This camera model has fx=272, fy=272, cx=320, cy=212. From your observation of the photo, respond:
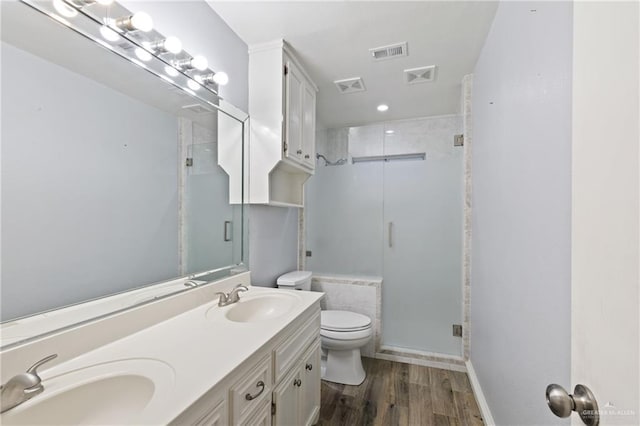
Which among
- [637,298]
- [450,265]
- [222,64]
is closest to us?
[637,298]

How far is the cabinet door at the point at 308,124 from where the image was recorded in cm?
208

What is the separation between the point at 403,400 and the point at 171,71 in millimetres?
2505

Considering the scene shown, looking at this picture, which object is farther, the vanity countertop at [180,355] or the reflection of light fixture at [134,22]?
the reflection of light fixture at [134,22]

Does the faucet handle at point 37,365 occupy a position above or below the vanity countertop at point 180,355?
above

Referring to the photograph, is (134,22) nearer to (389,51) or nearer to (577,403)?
(389,51)

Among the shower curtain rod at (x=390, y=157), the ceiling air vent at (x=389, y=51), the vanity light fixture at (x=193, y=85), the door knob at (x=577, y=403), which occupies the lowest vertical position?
the door knob at (x=577, y=403)

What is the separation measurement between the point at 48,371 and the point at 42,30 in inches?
39.5

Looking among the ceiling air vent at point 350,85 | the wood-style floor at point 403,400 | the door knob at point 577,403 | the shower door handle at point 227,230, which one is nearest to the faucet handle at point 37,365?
the shower door handle at point 227,230

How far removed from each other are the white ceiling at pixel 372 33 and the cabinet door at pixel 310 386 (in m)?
1.87

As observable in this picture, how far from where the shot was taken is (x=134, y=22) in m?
1.04

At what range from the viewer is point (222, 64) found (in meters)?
1.64

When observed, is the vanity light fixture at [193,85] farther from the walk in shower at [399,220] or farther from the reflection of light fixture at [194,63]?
the walk in shower at [399,220]

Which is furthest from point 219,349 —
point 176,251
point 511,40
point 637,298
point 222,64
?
point 511,40

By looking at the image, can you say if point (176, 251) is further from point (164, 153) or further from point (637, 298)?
point (637, 298)
